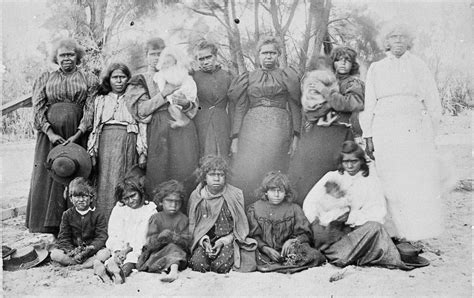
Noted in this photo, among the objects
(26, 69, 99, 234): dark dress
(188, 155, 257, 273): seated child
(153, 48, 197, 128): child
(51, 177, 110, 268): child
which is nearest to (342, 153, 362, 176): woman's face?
(188, 155, 257, 273): seated child

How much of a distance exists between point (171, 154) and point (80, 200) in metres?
0.81

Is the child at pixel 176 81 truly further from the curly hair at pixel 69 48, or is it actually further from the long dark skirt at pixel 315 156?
the long dark skirt at pixel 315 156

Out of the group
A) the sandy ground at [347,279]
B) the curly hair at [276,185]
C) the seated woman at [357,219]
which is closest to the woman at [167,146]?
the curly hair at [276,185]

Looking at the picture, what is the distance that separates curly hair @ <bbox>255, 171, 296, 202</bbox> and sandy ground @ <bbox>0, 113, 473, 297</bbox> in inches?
23.5

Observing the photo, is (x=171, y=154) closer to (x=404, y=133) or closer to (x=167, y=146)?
(x=167, y=146)

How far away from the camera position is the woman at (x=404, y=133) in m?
4.54

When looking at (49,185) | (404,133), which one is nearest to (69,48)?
(49,185)

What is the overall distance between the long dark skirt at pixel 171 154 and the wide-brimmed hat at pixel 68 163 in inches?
20.5

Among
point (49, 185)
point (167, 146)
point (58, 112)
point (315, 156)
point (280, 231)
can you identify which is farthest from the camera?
point (49, 185)

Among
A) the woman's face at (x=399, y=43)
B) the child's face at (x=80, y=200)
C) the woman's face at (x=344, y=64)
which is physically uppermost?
the woman's face at (x=399, y=43)

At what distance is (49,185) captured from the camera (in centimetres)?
491

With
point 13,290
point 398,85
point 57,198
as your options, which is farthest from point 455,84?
point 13,290

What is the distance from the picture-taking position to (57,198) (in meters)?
4.86

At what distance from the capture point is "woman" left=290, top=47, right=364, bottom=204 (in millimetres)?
4570
